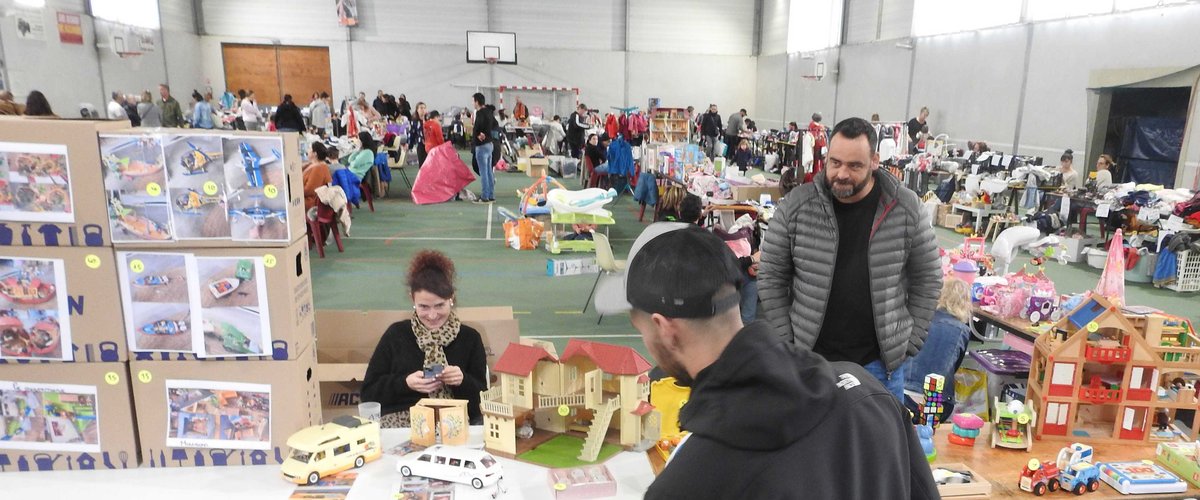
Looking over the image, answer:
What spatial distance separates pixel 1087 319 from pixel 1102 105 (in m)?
11.5

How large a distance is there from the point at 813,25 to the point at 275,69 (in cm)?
1657

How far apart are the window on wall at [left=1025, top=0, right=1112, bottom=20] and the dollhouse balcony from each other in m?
11.7

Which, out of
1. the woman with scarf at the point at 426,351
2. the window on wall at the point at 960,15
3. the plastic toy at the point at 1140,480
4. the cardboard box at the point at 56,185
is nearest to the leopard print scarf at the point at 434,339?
the woman with scarf at the point at 426,351

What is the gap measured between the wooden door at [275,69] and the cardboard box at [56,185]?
2243cm

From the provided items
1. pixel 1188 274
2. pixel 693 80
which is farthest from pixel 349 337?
pixel 693 80

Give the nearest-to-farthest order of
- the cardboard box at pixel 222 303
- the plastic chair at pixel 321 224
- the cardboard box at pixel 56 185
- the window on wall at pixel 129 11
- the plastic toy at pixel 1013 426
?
the cardboard box at pixel 56 185, the cardboard box at pixel 222 303, the plastic toy at pixel 1013 426, the plastic chair at pixel 321 224, the window on wall at pixel 129 11

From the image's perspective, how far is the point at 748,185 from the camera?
8867 millimetres

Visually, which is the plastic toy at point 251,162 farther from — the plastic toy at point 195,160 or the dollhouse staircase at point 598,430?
the dollhouse staircase at point 598,430

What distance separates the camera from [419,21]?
2278cm

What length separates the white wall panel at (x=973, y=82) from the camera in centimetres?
1353

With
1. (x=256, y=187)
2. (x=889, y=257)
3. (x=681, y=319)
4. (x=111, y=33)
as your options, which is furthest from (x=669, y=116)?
(x=111, y=33)

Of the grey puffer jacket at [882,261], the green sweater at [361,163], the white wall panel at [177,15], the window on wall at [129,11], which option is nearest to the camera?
the grey puffer jacket at [882,261]

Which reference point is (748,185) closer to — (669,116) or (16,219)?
(669,116)

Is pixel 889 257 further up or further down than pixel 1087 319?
further up
